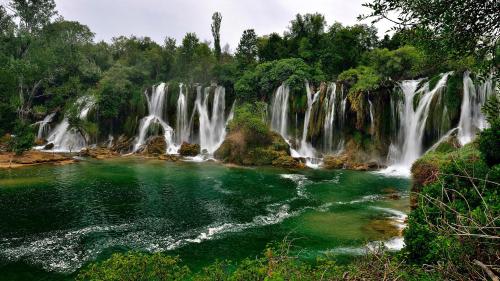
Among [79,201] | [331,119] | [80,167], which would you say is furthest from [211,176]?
[331,119]

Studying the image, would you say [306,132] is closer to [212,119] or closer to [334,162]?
[334,162]

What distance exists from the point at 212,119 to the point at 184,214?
1104 inches

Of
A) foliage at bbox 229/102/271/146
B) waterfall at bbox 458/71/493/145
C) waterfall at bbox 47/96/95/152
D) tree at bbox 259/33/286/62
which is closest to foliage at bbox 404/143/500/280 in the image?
waterfall at bbox 458/71/493/145

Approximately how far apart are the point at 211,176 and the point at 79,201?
36.9ft

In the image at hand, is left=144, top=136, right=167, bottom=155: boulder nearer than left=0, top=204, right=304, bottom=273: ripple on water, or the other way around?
left=0, top=204, right=304, bottom=273: ripple on water

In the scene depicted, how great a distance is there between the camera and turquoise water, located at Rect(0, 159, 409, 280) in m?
Answer: 14.9

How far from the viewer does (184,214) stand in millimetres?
20016

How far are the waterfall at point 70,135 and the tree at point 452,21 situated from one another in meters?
44.9

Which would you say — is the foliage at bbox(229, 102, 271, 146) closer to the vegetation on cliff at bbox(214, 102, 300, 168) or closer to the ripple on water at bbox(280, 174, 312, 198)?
the vegetation on cliff at bbox(214, 102, 300, 168)

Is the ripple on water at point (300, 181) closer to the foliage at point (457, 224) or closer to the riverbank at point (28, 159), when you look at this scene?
the foliage at point (457, 224)

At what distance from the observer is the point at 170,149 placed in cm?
4453

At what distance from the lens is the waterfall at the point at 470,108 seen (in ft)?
102

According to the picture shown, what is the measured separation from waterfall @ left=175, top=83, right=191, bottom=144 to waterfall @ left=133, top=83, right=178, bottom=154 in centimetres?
99

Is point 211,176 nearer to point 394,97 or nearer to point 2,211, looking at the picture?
point 2,211
